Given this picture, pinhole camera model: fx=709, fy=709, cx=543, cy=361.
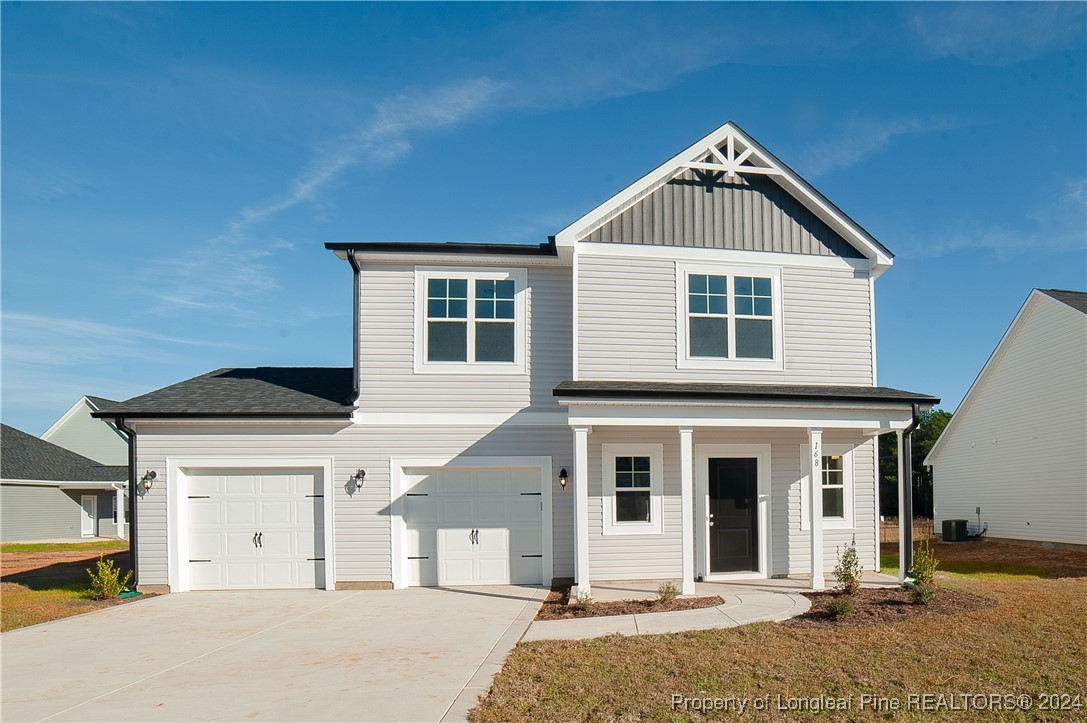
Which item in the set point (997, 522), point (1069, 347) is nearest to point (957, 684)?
point (1069, 347)

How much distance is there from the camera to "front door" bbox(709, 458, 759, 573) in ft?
41.0

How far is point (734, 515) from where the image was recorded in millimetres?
12594

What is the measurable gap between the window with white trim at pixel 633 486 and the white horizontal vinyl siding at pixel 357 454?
737mm

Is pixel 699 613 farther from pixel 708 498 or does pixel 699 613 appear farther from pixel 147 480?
pixel 147 480

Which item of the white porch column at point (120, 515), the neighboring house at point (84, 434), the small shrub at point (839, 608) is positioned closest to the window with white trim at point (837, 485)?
the small shrub at point (839, 608)

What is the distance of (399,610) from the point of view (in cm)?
1035

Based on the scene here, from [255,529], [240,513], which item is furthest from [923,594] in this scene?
[240,513]

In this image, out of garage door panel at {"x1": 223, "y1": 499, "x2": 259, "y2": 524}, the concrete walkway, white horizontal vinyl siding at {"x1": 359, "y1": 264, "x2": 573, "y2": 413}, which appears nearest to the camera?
the concrete walkway

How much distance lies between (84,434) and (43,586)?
87.1 ft

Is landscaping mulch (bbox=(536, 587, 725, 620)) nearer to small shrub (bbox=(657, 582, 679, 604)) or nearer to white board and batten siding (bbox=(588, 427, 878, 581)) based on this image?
small shrub (bbox=(657, 582, 679, 604))

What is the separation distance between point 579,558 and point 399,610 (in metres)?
2.76

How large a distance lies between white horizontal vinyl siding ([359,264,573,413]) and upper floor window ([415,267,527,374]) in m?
0.14

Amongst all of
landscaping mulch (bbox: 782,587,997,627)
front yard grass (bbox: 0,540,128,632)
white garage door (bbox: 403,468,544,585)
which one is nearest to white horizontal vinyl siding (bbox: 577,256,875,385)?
white garage door (bbox: 403,468,544,585)

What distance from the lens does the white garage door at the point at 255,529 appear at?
1239 cm
